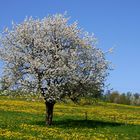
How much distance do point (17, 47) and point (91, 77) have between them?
24.7ft

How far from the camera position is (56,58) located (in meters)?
45.2

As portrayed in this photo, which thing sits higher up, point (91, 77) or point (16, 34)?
point (16, 34)

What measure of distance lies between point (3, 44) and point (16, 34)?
1.70 meters

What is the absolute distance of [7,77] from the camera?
46.3 m

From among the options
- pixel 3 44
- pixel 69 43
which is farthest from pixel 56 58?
pixel 3 44

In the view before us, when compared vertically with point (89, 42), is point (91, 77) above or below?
below

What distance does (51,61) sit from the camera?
45000 millimetres

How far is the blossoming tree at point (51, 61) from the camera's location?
4481 centimetres

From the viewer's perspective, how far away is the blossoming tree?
147 ft

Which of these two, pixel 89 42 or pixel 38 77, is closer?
pixel 38 77

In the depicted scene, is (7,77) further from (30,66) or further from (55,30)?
(55,30)

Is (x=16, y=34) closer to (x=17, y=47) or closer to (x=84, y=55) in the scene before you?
(x=17, y=47)

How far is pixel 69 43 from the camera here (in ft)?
153

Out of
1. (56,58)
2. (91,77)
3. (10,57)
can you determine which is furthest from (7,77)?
(91,77)
